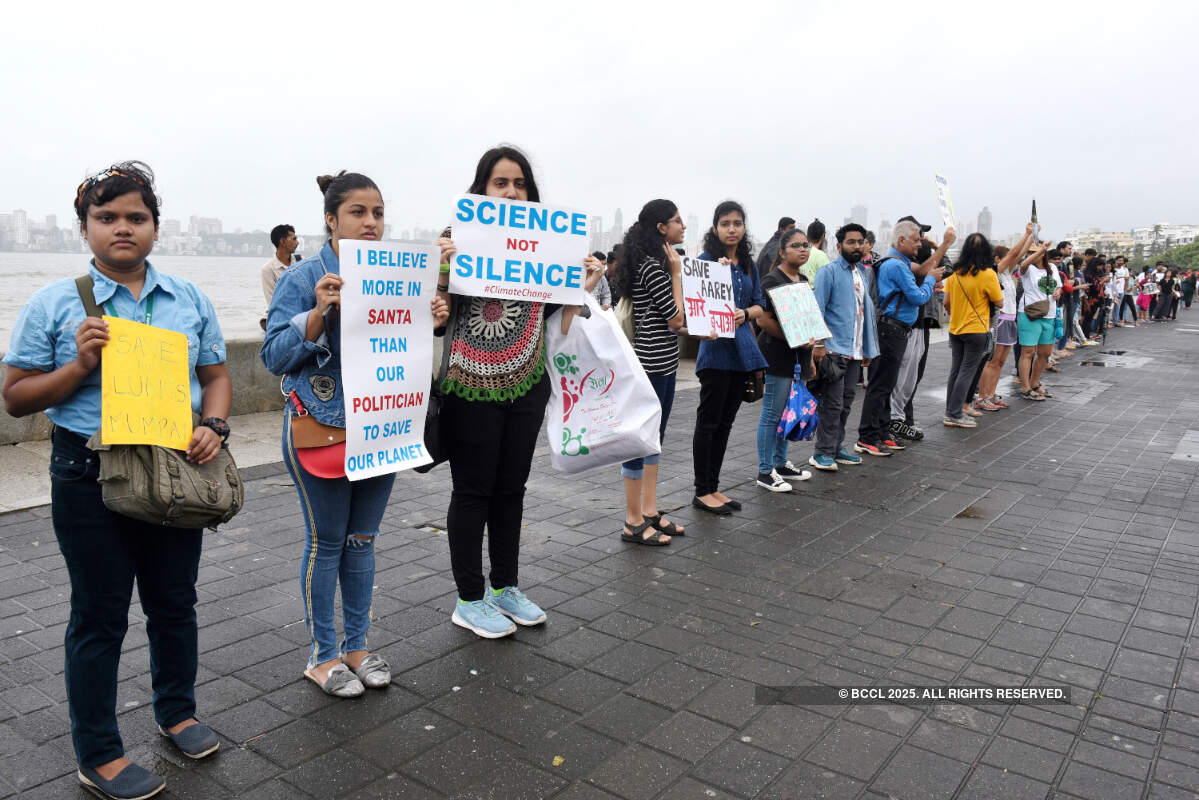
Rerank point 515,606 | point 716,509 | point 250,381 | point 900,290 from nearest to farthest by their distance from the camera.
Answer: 1. point 515,606
2. point 716,509
3. point 900,290
4. point 250,381

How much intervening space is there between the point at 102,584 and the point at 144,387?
2.09 ft

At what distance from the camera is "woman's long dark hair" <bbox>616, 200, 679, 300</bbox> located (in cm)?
540

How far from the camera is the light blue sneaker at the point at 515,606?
14.0ft

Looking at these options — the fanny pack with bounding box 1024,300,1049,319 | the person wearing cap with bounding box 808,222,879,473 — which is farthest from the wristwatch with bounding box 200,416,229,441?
the fanny pack with bounding box 1024,300,1049,319

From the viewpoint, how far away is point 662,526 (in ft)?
18.6

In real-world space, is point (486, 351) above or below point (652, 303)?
below

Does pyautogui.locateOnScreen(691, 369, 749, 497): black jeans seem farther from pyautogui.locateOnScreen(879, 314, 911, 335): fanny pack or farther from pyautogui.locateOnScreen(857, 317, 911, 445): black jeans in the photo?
pyautogui.locateOnScreen(879, 314, 911, 335): fanny pack

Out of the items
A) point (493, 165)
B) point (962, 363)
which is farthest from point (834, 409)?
point (493, 165)

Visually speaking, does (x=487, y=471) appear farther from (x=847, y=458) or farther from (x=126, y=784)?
(x=847, y=458)

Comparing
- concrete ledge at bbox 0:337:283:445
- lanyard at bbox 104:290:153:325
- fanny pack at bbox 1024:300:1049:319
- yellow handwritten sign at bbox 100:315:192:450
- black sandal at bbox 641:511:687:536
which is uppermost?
lanyard at bbox 104:290:153:325

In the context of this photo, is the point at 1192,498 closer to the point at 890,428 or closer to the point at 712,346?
the point at 890,428

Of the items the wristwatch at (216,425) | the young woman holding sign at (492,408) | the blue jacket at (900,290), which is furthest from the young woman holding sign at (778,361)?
the wristwatch at (216,425)

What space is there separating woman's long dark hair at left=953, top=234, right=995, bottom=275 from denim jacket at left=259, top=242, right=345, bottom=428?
313 inches

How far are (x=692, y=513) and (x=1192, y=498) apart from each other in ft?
13.5
